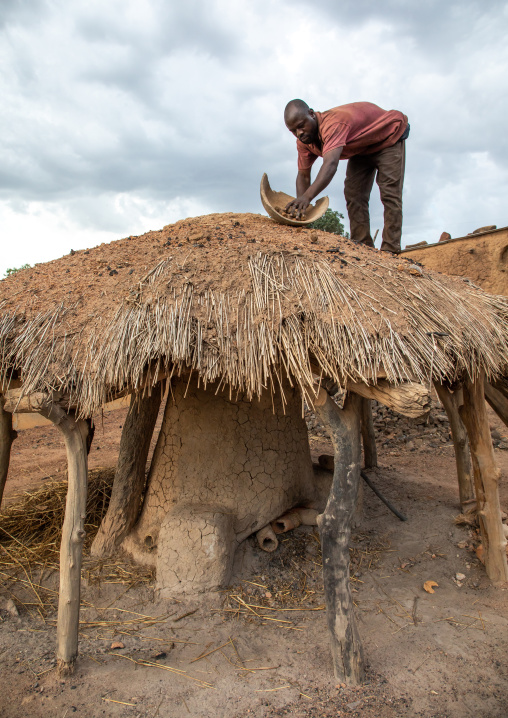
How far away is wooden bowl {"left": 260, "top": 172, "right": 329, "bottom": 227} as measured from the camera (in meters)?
4.21

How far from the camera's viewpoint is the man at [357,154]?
4.27m

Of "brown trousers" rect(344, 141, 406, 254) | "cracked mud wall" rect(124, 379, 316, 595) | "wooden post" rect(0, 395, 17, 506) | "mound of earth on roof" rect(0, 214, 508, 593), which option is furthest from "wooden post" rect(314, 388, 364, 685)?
"wooden post" rect(0, 395, 17, 506)

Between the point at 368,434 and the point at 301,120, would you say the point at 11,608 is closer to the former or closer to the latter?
the point at 301,120

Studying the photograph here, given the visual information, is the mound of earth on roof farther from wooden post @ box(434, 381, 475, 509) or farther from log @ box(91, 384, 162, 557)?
wooden post @ box(434, 381, 475, 509)

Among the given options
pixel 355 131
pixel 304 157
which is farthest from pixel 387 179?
pixel 304 157

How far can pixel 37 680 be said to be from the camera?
2.87m

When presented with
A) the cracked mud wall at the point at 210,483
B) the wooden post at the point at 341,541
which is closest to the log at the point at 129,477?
the cracked mud wall at the point at 210,483

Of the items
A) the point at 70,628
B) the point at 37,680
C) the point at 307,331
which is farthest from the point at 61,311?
the point at 37,680

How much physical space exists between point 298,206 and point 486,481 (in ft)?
9.26

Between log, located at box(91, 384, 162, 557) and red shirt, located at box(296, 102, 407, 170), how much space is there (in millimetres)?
2635

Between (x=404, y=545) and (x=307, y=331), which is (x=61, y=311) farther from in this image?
(x=404, y=545)

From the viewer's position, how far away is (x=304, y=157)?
4832 mm

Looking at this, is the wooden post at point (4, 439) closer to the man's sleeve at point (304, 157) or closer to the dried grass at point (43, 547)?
the dried grass at point (43, 547)

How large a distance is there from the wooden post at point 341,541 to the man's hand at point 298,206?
1.99 meters
